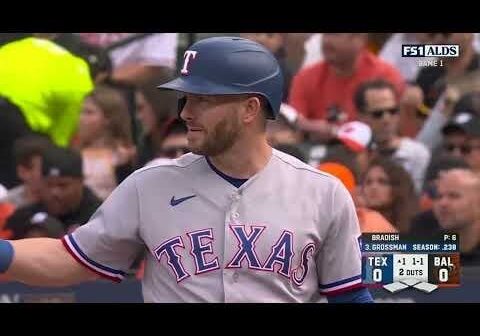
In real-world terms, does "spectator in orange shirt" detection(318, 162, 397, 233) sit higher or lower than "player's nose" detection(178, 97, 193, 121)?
lower

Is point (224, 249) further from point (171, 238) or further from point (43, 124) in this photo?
point (43, 124)

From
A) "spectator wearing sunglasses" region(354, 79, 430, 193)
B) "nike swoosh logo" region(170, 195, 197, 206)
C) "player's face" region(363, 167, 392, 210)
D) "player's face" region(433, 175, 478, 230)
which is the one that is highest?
"nike swoosh logo" region(170, 195, 197, 206)

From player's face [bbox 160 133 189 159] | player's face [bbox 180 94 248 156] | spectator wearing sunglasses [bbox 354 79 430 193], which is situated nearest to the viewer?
player's face [bbox 180 94 248 156]

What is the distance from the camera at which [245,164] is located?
3.09 m

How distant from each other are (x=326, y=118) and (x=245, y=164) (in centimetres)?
317

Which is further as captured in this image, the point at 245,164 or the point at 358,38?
the point at 358,38

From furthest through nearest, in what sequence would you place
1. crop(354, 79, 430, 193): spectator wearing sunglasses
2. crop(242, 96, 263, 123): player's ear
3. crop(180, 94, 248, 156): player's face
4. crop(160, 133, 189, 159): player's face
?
crop(354, 79, 430, 193): spectator wearing sunglasses → crop(160, 133, 189, 159): player's face → crop(242, 96, 263, 123): player's ear → crop(180, 94, 248, 156): player's face

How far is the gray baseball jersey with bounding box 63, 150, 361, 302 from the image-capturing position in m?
3.00

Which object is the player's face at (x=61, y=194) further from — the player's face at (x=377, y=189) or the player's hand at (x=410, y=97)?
the player's hand at (x=410, y=97)

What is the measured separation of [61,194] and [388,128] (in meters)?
1.90

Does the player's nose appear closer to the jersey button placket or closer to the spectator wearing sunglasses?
the jersey button placket

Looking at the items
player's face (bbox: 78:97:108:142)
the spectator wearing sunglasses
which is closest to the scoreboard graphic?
the spectator wearing sunglasses

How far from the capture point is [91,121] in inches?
248

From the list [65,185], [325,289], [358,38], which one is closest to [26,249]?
[325,289]
